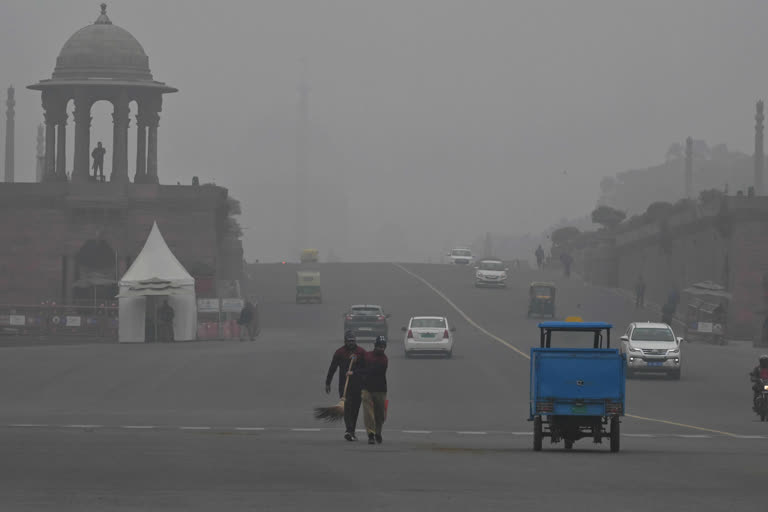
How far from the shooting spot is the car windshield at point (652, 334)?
44062mm

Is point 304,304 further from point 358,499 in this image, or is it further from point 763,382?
point 358,499

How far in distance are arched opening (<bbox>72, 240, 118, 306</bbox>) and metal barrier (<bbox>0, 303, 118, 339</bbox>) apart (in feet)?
32.7

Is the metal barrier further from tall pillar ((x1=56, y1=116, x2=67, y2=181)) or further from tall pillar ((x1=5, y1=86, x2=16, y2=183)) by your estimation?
tall pillar ((x1=5, y1=86, x2=16, y2=183))

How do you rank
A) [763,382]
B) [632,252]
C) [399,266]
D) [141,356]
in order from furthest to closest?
1. [399,266]
2. [632,252]
3. [141,356]
4. [763,382]

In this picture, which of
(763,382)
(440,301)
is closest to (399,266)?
(440,301)

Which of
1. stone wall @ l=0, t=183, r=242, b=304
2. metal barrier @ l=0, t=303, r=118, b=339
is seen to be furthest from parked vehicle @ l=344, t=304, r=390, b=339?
stone wall @ l=0, t=183, r=242, b=304

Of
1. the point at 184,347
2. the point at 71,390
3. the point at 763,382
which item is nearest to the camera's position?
the point at 763,382

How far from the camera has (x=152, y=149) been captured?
264 feet

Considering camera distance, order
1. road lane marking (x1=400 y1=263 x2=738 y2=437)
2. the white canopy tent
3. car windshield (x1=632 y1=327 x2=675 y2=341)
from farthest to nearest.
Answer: the white canopy tent → car windshield (x1=632 y1=327 x2=675 y2=341) → road lane marking (x1=400 y1=263 x2=738 y2=437)

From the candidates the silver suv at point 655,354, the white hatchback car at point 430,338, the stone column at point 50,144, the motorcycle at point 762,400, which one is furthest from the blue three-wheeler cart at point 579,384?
the stone column at point 50,144

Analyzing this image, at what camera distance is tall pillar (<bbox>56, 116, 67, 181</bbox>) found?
7856 cm

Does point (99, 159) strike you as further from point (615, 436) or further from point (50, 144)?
point (615, 436)

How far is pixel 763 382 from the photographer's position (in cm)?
3141

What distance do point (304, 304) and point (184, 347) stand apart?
31.4m
